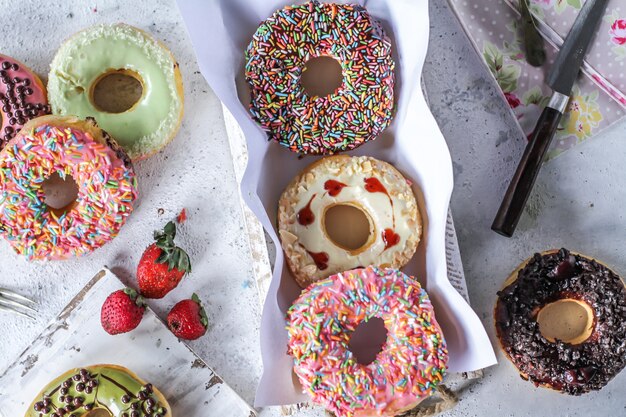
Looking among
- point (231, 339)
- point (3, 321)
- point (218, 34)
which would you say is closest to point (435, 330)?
point (231, 339)

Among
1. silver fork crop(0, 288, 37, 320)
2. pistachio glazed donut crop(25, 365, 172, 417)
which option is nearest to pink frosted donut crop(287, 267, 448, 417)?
pistachio glazed donut crop(25, 365, 172, 417)

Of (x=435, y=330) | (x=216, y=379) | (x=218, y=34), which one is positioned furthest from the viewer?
(x=216, y=379)

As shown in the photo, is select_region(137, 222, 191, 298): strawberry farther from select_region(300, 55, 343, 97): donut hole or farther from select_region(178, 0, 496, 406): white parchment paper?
select_region(300, 55, 343, 97): donut hole

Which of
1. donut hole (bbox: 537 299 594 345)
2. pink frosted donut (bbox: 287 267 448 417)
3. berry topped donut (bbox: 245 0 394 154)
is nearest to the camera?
pink frosted donut (bbox: 287 267 448 417)

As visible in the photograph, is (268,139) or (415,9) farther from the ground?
(415,9)

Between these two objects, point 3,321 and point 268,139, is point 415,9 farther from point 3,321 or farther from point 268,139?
point 3,321
